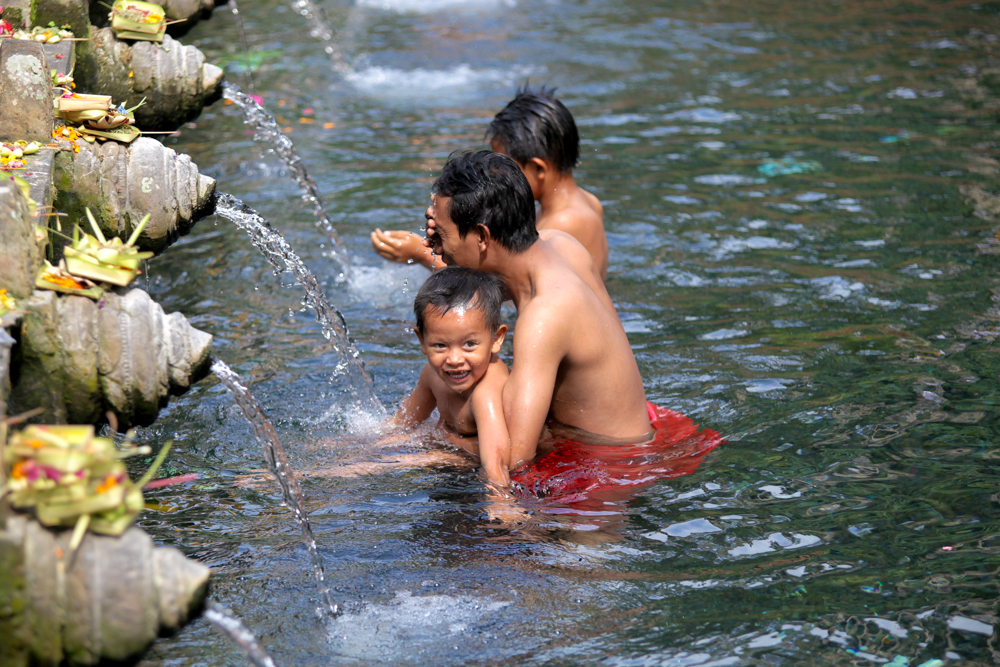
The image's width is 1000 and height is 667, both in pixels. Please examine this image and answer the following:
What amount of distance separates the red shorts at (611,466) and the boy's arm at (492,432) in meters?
0.10

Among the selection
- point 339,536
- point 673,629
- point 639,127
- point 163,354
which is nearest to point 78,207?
point 163,354

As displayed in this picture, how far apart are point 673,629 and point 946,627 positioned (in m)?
0.81

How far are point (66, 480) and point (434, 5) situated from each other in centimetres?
1205

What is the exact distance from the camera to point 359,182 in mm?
7293

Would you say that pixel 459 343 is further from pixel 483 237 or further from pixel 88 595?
pixel 88 595

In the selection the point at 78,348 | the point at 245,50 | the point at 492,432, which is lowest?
the point at 492,432

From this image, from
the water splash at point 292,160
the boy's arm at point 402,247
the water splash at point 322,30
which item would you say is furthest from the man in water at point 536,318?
the water splash at point 322,30

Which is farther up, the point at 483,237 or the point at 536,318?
the point at 483,237

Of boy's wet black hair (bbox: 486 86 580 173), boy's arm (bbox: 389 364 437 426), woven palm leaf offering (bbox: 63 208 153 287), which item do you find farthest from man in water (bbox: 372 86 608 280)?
woven palm leaf offering (bbox: 63 208 153 287)

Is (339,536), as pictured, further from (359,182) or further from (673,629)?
(359,182)

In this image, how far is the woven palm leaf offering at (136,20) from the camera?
4.26 m

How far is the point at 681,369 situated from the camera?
4758mm

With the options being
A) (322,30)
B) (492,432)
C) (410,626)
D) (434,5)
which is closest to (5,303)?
(410,626)

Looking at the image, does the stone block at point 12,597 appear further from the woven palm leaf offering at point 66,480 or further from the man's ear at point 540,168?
the man's ear at point 540,168
